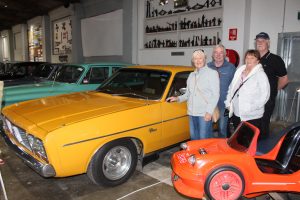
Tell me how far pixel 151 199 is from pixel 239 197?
1.00 meters

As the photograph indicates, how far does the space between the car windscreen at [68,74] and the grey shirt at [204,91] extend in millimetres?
3566

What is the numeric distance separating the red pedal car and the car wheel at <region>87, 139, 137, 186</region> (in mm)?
787

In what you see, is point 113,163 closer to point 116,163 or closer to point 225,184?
point 116,163

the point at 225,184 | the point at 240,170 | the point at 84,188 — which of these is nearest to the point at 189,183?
the point at 225,184

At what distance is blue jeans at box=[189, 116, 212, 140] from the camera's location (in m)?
3.70

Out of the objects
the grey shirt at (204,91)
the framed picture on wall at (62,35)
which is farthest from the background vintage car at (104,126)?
the framed picture on wall at (62,35)

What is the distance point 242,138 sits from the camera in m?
3.13

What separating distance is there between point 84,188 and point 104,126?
3.01ft

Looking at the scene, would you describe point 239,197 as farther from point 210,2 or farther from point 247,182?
point 210,2

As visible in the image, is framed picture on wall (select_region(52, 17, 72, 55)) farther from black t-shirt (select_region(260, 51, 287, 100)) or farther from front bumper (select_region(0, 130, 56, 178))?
black t-shirt (select_region(260, 51, 287, 100))

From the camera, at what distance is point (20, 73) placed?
33.9 feet

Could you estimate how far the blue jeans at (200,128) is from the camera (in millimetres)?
3697

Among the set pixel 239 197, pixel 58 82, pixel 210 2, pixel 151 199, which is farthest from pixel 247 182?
pixel 210 2

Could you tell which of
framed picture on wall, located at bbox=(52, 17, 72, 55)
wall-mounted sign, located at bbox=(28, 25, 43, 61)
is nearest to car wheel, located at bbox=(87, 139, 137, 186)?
framed picture on wall, located at bbox=(52, 17, 72, 55)
